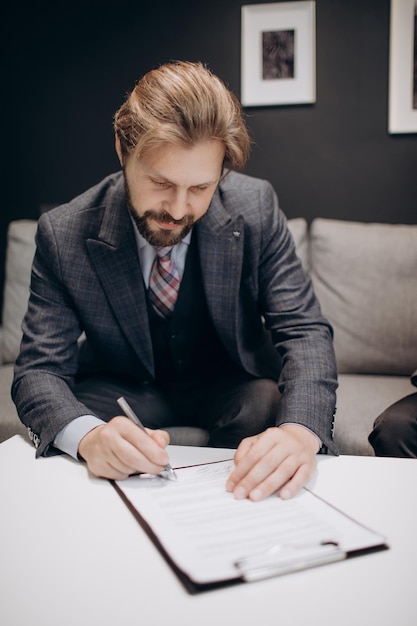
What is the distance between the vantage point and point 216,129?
137 centimetres

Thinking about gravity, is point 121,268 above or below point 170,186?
below

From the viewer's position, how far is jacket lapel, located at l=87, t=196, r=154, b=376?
156 centimetres

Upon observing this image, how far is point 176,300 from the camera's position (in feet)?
5.42

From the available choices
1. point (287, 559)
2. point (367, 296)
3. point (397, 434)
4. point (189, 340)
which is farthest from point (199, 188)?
point (367, 296)

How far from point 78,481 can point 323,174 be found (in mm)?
2105

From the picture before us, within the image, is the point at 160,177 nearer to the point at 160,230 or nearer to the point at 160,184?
the point at 160,184

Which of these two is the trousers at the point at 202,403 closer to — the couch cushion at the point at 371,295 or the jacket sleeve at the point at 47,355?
the jacket sleeve at the point at 47,355

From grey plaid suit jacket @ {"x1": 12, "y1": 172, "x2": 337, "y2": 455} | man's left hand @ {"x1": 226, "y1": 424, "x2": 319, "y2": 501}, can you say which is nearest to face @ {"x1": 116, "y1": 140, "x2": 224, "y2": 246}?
grey plaid suit jacket @ {"x1": 12, "y1": 172, "x2": 337, "y2": 455}

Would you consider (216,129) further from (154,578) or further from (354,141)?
(354,141)

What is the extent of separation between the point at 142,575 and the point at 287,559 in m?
0.18

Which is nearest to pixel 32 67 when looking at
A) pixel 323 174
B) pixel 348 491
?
pixel 323 174

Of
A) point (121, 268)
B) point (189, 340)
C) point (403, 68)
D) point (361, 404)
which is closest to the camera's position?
point (121, 268)

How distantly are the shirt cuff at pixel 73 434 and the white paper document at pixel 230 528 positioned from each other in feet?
0.51

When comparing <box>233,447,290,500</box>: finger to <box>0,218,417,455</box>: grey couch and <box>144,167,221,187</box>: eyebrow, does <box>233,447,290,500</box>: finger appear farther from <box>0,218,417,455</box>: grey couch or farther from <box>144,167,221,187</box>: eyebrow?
<box>0,218,417,455</box>: grey couch
